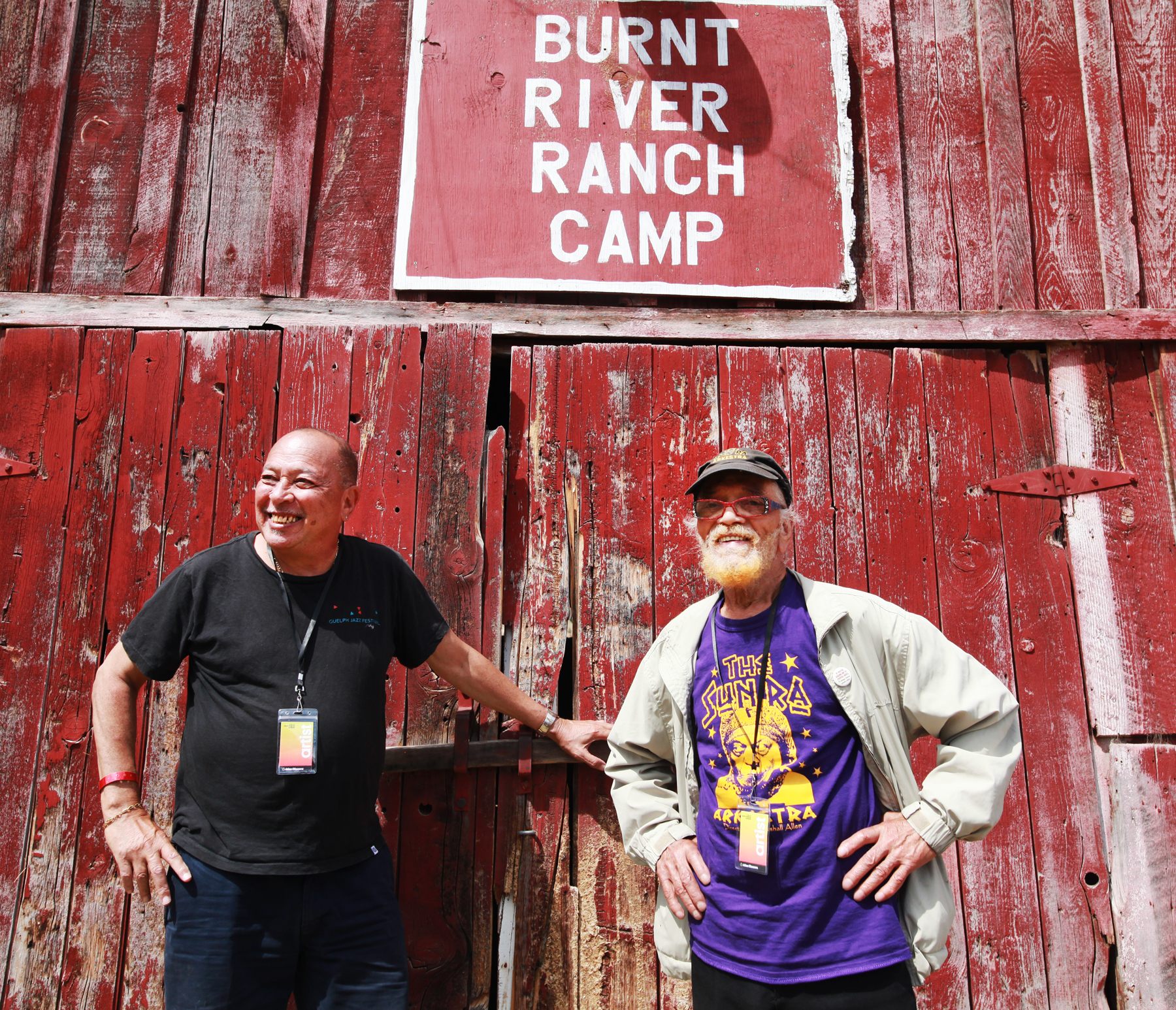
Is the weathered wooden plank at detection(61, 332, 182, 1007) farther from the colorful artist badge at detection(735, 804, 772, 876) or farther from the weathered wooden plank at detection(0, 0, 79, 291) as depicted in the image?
the colorful artist badge at detection(735, 804, 772, 876)

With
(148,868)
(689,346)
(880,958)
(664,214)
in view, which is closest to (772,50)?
(664,214)

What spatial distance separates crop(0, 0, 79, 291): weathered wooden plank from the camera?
3.34 metres

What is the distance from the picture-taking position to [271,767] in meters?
2.11

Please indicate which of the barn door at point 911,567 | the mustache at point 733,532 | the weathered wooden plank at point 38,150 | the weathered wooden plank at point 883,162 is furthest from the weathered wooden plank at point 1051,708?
the weathered wooden plank at point 38,150

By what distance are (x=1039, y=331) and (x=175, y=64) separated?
355cm

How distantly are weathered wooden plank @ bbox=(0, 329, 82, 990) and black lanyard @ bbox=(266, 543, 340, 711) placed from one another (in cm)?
125

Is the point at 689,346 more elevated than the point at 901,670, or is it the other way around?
the point at 689,346

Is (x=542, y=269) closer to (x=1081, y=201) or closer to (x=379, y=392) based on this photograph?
(x=379, y=392)

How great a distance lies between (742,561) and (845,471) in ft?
4.03

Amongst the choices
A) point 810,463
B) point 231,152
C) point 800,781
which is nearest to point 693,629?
point 800,781

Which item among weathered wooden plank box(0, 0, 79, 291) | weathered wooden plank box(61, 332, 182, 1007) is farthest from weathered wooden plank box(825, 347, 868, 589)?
weathered wooden plank box(0, 0, 79, 291)

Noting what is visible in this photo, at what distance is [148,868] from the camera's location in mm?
2094

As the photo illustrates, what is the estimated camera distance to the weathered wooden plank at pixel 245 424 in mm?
3068

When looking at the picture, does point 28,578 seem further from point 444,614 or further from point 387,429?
point 444,614
